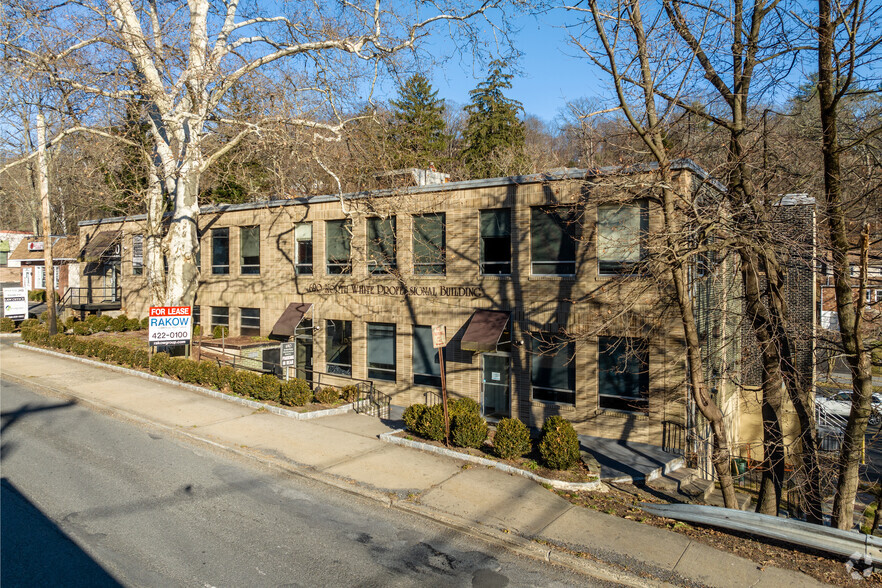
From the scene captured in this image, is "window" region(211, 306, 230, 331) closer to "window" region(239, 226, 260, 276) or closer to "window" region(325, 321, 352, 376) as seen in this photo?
"window" region(239, 226, 260, 276)

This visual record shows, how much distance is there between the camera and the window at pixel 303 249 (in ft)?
67.0

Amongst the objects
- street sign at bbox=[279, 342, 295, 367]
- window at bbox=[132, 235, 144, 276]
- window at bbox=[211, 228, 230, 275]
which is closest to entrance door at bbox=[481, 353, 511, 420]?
street sign at bbox=[279, 342, 295, 367]

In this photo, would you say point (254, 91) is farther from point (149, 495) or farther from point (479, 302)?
point (149, 495)

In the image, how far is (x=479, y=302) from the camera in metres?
16.3

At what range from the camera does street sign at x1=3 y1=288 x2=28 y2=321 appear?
26.0 meters

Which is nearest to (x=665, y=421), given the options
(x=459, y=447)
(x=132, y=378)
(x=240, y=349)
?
(x=459, y=447)

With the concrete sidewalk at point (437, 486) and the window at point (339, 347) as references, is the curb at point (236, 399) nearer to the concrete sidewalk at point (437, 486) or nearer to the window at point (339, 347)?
the concrete sidewalk at point (437, 486)

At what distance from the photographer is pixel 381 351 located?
727 inches

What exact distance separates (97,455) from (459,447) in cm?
691

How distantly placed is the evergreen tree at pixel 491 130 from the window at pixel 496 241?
67.1 ft

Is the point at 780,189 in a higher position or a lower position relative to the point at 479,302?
higher

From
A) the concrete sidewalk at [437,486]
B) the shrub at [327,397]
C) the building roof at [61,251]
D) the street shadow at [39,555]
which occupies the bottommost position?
the concrete sidewalk at [437,486]

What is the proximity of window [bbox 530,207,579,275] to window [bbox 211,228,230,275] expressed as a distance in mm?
13351

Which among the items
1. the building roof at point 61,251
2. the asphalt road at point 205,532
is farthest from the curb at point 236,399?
the building roof at point 61,251
